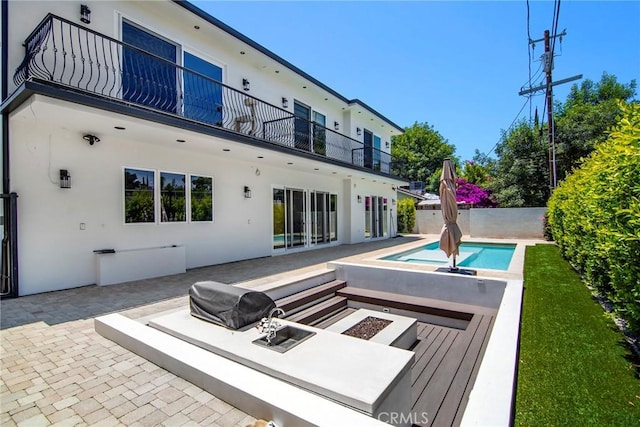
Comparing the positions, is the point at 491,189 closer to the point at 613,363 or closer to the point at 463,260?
the point at 463,260

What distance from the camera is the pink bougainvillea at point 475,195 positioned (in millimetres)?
22969

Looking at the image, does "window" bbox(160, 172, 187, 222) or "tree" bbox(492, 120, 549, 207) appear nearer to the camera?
"window" bbox(160, 172, 187, 222)

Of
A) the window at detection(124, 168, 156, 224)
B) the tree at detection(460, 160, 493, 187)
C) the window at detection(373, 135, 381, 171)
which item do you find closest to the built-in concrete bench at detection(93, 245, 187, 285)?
the window at detection(124, 168, 156, 224)

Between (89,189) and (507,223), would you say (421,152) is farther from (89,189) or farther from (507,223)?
(89,189)

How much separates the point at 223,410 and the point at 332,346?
1.12m

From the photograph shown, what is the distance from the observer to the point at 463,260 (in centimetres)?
1130

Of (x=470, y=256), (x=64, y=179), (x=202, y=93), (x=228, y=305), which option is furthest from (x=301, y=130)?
(x=228, y=305)

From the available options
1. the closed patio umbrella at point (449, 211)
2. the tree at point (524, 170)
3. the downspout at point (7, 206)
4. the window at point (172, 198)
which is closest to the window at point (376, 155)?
the tree at point (524, 170)

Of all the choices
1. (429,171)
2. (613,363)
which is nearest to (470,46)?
(613,363)

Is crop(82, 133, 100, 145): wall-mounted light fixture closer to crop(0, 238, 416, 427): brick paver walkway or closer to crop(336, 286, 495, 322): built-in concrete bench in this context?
crop(0, 238, 416, 427): brick paver walkway

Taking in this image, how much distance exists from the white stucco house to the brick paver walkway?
1755 millimetres

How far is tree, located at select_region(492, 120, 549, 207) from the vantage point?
19.9 meters

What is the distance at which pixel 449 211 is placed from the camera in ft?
24.7

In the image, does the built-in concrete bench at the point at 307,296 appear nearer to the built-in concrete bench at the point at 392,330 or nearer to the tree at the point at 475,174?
the built-in concrete bench at the point at 392,330
